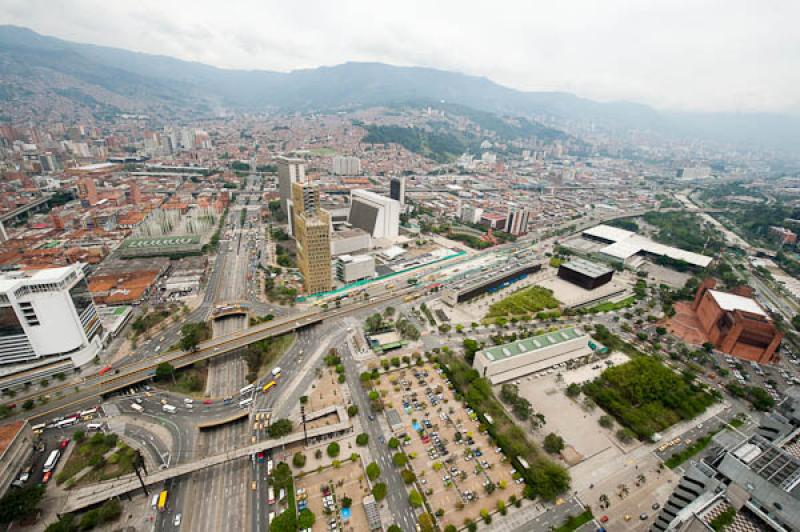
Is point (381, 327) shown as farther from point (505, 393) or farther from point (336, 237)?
point (336, 237)

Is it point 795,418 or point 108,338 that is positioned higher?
point 795,418

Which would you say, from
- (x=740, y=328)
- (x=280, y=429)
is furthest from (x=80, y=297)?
(x=740, y=328)

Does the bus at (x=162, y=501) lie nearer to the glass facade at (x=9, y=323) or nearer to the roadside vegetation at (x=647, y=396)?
the glass facade at (x=9, y=323)

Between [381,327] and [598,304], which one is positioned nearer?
[381,327]

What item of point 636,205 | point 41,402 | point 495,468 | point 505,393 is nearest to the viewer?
point 495,468

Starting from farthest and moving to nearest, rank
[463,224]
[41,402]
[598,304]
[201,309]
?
[463,224]
[598,304]
[201,309]
[41,402]

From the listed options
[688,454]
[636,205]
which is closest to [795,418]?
[688,454]

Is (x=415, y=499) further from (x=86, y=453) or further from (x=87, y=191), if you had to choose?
(x=87, y=191)
